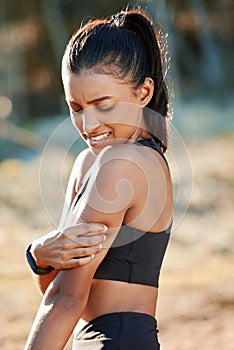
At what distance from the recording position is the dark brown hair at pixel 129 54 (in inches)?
70.9

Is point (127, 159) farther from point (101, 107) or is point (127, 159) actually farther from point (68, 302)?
point (68, 302)

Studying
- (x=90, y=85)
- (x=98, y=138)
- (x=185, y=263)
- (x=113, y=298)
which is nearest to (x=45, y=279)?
(x=113, y=298)

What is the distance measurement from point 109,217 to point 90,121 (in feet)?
0.68

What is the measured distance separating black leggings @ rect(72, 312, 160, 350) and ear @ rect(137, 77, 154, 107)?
1.52 ft

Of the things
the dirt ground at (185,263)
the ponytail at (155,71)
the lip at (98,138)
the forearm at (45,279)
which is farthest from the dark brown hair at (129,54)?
the dirt ground at (185,263)

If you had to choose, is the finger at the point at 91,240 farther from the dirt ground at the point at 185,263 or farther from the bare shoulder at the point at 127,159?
the dirt ground at the point at 185,263

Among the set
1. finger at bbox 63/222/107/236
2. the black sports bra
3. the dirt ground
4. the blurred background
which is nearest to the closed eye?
the black sports bra

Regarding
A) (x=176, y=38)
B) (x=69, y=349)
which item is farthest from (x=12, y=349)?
(x=176, y=38)

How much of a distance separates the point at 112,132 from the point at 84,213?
0.62 ft

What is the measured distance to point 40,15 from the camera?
14.4 m

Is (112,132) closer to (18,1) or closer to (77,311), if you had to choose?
(77,311)

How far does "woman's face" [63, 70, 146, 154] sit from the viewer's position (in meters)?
1.77

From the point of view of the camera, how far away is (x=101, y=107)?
1.77 meters

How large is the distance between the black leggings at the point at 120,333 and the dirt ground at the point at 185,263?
6.50ft
